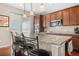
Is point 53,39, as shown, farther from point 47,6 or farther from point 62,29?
point 47,6

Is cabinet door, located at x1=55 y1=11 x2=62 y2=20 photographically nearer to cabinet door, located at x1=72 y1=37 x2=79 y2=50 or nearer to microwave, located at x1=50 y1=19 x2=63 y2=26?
microwave, located at x1=50 y1=19 x2=63 y2=26

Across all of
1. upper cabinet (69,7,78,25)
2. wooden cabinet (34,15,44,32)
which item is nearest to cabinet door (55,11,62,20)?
upper cabinet (69,7,78,25)

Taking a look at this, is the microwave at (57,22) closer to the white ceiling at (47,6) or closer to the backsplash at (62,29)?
the backsplash at (62,29)

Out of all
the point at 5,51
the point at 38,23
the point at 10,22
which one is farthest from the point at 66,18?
the point at 5,51

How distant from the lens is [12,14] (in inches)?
69.5

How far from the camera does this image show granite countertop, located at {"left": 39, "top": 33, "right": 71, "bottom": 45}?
1819 millimetres

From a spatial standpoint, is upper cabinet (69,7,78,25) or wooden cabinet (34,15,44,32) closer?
upper cabinet (69,7,78,25)

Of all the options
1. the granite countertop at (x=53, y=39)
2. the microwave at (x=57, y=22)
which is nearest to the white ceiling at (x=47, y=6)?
the microwave at (x=57, y=22)

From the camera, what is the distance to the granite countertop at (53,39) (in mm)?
1819

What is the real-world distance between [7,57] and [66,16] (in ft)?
4.35

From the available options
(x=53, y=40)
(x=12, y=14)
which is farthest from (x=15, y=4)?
(x=53, y=40)

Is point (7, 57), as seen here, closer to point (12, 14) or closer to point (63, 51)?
point (12, 14)

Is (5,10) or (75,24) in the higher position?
(5,10)

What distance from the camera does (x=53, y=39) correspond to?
1.86 meters
